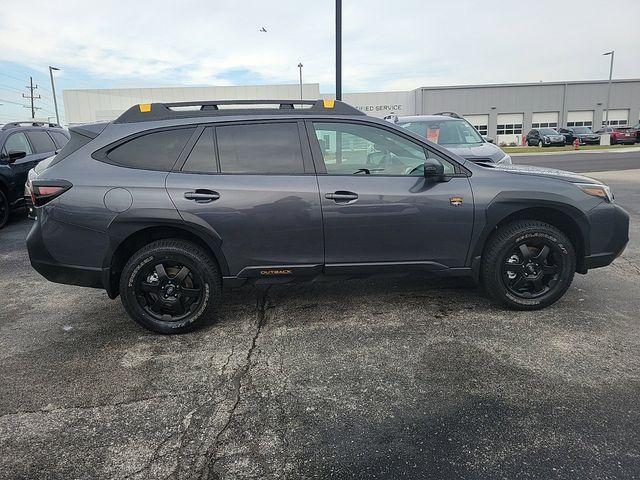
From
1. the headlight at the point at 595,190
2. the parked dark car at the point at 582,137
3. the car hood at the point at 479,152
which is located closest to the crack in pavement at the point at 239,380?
the headlight at the point at 595,190

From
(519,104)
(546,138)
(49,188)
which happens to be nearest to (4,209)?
(49,188)

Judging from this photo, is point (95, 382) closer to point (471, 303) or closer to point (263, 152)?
point (263, 152)

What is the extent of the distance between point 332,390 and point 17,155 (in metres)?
8.51

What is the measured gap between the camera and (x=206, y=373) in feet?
11.0

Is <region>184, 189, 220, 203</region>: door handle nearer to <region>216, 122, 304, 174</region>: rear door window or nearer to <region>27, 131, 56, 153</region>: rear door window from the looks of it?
<region>216, 122, 304, 174</region>: rear door window

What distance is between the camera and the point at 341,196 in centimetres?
385

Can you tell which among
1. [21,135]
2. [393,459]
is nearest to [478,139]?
[393,459]

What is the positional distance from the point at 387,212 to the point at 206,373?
6.08 ft

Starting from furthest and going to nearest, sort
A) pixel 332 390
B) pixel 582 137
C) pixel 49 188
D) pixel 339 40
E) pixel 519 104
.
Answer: pixel 519 104 < pixel 582 137 < pixel 339 40 < pixel 49 188 < pixel 332 390

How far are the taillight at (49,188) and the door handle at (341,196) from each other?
2033mm

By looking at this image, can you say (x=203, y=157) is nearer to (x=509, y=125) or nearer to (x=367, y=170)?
(x=367, y=170)

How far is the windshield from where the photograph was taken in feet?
30.1

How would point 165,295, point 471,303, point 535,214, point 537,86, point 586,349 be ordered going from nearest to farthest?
1. point 586,349
2. point 165,295
3. point 535,214
4. point 471,303
5. point 537,86

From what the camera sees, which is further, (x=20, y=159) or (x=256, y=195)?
(x=20, y=159)
